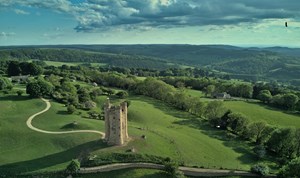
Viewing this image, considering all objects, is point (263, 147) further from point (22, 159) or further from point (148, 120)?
point (22, 159)

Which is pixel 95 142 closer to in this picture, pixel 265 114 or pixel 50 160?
pixel 50 160

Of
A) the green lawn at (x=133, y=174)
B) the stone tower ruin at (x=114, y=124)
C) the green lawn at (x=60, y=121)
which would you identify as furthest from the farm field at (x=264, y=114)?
the green lawn at (x=133, y=174)

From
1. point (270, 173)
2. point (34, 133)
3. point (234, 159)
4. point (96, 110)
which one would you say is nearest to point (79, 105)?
point (96, 110)

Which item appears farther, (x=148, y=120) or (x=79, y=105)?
(x=79, y=105)

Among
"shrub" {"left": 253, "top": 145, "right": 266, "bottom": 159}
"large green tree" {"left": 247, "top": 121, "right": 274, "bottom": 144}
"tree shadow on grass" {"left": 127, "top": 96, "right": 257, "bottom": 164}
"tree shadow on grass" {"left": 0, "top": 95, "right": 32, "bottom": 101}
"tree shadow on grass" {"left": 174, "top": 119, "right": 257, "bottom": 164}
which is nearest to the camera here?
"shrub" {"left": 253, "top": 145, "right": 266, "bottom": 159}

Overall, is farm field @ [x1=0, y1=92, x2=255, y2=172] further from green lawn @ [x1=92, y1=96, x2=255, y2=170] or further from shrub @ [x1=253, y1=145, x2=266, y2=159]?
shrub @ [x1=253, y1=145, x2=266, y2=159]

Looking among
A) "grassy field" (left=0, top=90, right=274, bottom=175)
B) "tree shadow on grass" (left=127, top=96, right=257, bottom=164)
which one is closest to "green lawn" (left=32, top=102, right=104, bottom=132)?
"grassy field" (left=0, top=90, right=274, bottom=175)
